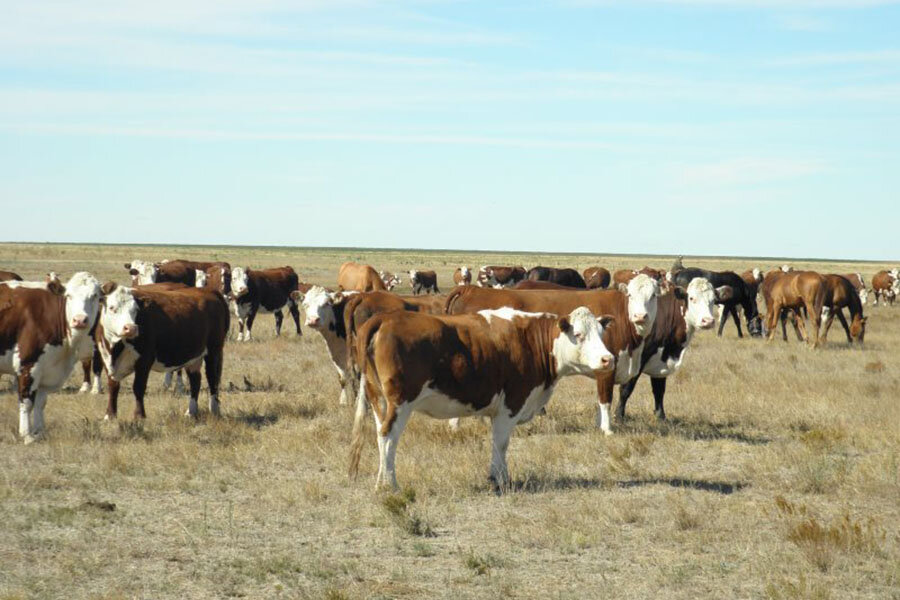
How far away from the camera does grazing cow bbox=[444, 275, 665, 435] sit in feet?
41.6

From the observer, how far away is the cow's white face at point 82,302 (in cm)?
1135

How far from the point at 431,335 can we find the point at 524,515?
1717 millimetres

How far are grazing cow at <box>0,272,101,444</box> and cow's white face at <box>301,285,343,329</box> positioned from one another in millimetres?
3922

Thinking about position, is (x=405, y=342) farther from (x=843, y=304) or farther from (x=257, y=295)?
(x=843, y=304)

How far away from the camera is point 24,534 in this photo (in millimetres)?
7914

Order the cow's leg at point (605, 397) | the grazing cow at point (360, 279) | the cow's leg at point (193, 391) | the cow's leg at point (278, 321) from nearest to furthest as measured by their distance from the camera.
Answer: the cow's leg at point (605, 397) → the cow's leg at point (193, 391) → the grazing cow at point (360, 279) → the cow's leg at point (278, 321)

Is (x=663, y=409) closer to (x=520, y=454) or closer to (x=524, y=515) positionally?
(x=520, y=454)

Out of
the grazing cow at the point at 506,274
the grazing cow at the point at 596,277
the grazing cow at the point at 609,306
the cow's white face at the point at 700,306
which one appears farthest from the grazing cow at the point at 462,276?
the grazing cow at the point at 609,306

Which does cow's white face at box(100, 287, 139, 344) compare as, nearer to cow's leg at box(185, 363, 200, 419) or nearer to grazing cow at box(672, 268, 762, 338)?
cow's leg at box(185, 363, 200, 419)

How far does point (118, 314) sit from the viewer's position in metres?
12.1

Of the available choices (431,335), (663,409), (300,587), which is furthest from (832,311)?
(300,587)

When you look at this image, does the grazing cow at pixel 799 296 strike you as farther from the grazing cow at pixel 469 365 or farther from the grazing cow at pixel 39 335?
the grazing cow at pixel 39 335

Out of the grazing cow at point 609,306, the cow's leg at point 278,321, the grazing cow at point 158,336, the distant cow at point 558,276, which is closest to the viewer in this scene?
the grazing cow at point 158,336

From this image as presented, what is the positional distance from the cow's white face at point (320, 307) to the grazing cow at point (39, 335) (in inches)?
154
